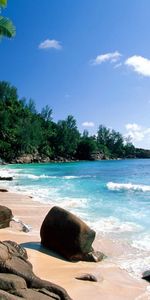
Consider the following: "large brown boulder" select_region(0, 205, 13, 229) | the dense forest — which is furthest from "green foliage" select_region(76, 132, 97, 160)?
"large brown boulder" select_region(0, 205, 13, 229)

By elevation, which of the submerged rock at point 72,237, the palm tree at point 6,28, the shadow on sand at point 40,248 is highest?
the palm tree at point 6,28

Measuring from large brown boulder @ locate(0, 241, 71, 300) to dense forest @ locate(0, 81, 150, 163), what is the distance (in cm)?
8564

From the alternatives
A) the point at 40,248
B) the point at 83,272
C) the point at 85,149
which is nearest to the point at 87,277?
the point at 83,272

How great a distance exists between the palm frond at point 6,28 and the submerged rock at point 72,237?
1293 cm

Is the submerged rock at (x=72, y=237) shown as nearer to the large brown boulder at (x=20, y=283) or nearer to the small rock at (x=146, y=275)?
the small rock at (x=146, y=275)

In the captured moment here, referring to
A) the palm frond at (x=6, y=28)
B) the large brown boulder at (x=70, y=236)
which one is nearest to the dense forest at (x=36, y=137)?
the palm frond at (x=6, y=28)

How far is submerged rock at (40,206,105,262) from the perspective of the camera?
8531 millimetres

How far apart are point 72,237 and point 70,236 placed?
0.16 feet

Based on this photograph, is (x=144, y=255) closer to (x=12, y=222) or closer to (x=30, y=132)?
(x=12, y=222)

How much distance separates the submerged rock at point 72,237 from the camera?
336 inches

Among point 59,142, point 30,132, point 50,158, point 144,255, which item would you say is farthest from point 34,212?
point 59,142

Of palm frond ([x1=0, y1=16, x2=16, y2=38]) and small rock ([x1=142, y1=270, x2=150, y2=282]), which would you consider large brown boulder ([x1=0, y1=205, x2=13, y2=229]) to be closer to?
small rock ([x1=142, y1=270, x2=150, y2=282])

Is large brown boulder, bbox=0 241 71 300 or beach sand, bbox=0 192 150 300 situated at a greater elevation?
large brown boulder, bbox=0 241 71 300

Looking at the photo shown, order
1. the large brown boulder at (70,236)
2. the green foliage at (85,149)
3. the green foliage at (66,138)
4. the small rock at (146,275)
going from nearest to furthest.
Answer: the small rock at (146,275) → the large brown boulder at (70,236) → the green foliage at (66,138) → the green foliage at (85,149)
